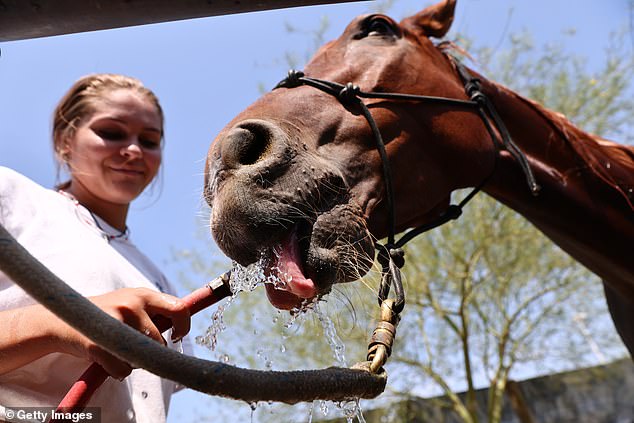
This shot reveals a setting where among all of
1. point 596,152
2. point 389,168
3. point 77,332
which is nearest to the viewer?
point 77,332

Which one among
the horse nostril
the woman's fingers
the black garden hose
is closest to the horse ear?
the horse nostril

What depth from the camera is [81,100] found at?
216 cm

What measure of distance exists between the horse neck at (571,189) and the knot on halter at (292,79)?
898 mm

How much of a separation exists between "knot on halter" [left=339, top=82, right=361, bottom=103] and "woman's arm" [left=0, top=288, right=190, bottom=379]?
999 mm

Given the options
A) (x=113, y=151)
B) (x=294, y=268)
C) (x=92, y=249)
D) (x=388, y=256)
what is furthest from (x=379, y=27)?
(x=92, y=249)

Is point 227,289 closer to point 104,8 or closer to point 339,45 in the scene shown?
point 104,8

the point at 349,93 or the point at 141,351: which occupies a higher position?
the point at 349,93

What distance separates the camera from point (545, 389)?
11164 millimetres

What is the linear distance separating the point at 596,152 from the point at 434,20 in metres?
0.88

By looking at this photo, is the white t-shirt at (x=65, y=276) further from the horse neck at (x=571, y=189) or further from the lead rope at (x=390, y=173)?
the horse neck at (x=571, y=189)

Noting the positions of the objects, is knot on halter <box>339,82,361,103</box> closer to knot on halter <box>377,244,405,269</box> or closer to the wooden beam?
knot on halter <box>377,244,405,269</box>

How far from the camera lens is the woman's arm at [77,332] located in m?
1.20

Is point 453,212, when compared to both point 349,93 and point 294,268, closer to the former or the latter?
point 349,93

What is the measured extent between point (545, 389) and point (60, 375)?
36.1 feet
